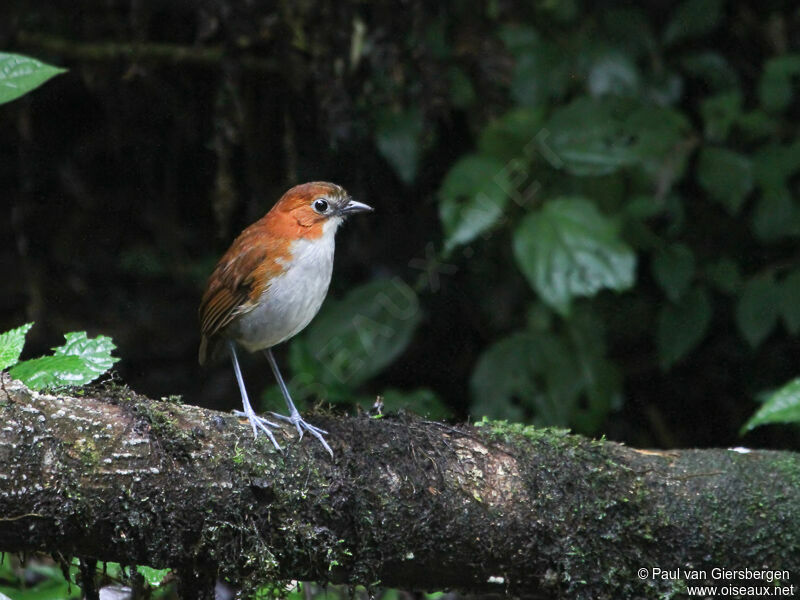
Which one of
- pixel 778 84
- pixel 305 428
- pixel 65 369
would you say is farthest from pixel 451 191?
pixel 65 369

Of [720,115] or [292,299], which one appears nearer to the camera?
[292,299]

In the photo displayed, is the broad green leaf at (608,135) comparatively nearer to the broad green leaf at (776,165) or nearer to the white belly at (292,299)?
the broad green leaf at (776,165)

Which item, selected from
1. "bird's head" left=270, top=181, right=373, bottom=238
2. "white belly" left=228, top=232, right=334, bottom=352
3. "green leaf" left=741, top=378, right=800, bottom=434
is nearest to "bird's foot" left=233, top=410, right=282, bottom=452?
"white belly" left=228, top=232, right=334, bottom=352

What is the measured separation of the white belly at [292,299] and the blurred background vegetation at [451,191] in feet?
3.16

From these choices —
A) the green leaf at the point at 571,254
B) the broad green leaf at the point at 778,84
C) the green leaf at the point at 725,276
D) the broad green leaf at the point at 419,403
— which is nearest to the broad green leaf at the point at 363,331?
the broad green leaf at the point at 419,403

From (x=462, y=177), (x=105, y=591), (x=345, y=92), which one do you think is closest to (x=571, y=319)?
(x=462, y=177)

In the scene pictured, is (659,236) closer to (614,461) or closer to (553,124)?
(553,124)

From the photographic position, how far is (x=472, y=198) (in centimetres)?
404

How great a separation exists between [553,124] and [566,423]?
1.28 metres

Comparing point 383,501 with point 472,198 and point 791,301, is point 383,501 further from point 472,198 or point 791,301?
point 791,301

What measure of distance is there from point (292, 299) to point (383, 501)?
0.79 metres

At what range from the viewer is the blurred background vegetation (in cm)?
415

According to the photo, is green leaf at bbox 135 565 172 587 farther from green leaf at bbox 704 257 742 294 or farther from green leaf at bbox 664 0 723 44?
green leaf at bbox 664 0 723 44

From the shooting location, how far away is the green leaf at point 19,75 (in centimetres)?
255
